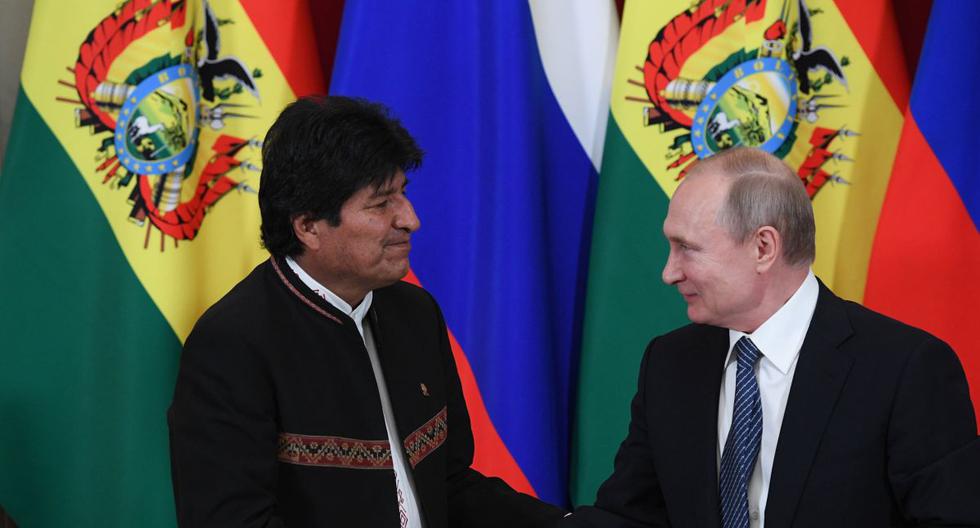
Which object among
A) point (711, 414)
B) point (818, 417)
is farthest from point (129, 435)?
point (818, 417)

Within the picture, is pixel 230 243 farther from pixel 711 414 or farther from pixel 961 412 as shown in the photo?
→ pixel 961 412

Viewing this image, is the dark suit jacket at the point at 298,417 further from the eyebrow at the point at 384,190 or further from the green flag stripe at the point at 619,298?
the green flag stripe at the point at 619,298

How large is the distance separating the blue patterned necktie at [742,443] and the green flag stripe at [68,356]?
1478 mm

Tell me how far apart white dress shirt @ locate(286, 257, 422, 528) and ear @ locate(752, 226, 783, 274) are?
26.6 inches

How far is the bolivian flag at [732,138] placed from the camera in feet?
8.25

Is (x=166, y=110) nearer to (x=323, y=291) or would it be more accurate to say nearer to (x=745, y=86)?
(x=323, y=291)

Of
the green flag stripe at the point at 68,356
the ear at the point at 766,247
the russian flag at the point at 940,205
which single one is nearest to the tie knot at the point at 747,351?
the ear at the point at 766,247

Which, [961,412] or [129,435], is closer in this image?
[961,412]

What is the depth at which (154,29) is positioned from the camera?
99.7 inches

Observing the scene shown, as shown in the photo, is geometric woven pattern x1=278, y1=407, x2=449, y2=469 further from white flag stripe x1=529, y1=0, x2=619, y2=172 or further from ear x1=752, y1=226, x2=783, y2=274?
white flag stripe x1=529, y1=0, x2=619, y2=172

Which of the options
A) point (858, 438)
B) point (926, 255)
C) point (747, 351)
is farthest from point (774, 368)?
point (926, 255)

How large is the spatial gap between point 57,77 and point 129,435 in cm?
85

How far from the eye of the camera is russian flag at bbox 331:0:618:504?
265cm

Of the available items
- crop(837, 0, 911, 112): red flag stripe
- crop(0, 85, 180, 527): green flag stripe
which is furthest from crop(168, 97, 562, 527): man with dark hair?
crop(837, 0, 911, 112): red flag stripe
